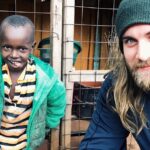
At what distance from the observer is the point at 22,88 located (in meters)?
2.09

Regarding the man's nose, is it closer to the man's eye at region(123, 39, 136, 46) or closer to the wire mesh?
the man's eye at region(123, 39, 136, 46)

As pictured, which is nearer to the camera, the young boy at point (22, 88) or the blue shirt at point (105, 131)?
the blue shirt at point (105, 131)

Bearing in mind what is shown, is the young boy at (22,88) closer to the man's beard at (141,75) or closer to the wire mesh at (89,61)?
the wire mesh at (89,61)

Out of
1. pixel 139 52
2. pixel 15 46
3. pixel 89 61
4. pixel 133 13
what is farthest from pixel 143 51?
pixel 89 61

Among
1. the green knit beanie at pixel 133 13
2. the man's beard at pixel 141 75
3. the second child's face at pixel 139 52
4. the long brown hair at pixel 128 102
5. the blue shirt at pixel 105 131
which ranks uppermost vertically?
the green knit beanie at pixel 133 13

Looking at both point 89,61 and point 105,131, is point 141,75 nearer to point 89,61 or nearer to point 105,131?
point 105,131

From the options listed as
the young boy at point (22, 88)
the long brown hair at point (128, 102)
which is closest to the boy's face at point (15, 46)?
the young boy at point (22, 88)

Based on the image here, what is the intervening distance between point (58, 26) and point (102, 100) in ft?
2.49

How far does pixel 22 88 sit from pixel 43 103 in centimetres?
16

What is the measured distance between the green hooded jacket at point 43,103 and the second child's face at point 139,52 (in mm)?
760

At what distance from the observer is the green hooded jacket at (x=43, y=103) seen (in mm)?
2098

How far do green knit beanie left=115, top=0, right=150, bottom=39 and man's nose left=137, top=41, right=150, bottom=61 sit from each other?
8 cm

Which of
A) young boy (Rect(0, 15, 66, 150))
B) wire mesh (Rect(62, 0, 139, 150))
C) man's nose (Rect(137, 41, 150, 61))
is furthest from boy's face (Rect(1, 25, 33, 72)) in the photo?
man's nose (Rect(137, 41, 150, 61))

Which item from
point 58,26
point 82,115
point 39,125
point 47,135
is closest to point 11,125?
point 39,125
